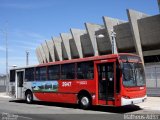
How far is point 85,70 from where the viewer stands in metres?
19.0

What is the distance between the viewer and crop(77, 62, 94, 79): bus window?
1855 centimetres

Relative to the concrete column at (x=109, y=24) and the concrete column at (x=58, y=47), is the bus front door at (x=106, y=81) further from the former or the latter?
the concrete column at (x=58, y=47)

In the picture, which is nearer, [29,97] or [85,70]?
[85,70]

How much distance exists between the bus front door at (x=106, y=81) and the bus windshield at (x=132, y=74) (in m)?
0.65

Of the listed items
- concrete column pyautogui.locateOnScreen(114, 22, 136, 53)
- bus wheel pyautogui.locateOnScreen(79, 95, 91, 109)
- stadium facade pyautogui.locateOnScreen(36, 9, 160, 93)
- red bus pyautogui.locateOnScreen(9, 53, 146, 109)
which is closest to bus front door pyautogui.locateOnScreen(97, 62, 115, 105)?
red bus pyautogui.locateOnScreen(9, 53, 146, 109)

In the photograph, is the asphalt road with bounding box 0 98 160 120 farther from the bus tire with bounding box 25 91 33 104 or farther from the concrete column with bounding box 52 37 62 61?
the concrete column with bounding box 52 37 62 61

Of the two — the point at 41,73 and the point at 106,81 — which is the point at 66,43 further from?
the point at 106,81

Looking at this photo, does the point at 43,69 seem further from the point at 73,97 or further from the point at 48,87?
the point at 73,97

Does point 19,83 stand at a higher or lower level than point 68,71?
lower

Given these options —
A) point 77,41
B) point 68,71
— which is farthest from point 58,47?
point 68,71

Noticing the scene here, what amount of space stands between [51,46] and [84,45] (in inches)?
702

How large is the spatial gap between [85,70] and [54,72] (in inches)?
131

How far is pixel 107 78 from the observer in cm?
1739

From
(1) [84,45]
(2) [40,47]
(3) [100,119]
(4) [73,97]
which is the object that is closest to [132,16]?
(1) [84,45]
